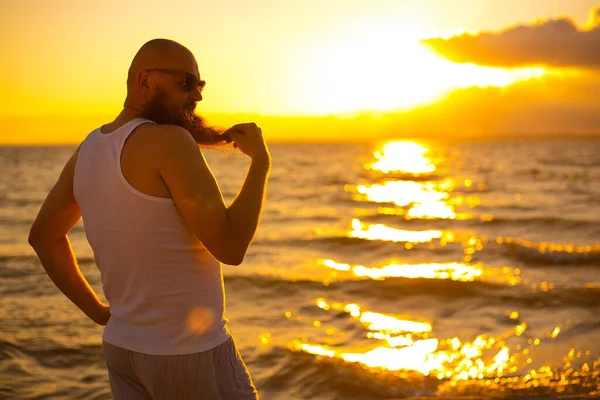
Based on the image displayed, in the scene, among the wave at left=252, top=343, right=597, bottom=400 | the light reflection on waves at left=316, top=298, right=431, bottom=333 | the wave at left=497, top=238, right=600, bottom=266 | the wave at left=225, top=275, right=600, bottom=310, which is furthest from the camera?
the wave at left=497, top=238, right=600, bottom=266

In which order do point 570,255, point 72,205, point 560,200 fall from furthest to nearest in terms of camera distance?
1. point 560,200
2. point 570,255
3. point 72,205

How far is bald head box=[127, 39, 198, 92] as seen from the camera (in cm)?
192

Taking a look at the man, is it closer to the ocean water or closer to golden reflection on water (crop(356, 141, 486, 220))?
the ocean water

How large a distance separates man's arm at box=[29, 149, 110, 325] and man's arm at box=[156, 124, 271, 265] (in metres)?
0.45

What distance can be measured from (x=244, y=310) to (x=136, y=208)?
7989 mm

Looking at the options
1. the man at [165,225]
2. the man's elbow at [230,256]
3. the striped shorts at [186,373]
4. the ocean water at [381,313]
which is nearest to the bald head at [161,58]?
the man at [165,225]

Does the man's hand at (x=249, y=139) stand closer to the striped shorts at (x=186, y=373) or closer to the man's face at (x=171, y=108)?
the man's face at (x=171, y=108)

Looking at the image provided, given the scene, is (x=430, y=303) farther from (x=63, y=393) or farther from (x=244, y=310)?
(x=63, y=393)

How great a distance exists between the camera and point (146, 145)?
5.87ft

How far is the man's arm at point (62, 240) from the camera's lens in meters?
2.14

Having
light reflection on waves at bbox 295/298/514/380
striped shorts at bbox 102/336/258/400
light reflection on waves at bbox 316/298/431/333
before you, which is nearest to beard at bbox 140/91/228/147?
striped shorts at bbox 102/336/258/400

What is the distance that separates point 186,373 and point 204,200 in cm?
56

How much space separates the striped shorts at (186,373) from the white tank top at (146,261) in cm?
3

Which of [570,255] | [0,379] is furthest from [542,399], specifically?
[570,255]
